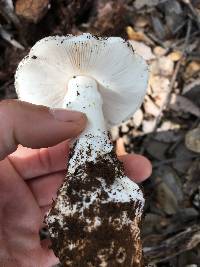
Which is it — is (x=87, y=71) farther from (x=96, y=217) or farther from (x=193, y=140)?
(x=193, y=140)

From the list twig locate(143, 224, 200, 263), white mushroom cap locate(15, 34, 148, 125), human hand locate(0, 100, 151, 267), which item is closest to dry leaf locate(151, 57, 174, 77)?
white mushroom cap locate(15, 34, 148, 125)

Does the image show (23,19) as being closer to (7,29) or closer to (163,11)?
(7,29)

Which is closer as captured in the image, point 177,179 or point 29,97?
point 29,97

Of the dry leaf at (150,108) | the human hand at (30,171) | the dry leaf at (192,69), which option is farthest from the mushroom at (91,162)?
the dry leaf at (192,69)

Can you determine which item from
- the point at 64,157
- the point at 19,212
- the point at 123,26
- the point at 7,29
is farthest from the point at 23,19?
the point at 19,212

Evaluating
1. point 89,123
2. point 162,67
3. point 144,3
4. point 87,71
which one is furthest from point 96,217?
point 144,3

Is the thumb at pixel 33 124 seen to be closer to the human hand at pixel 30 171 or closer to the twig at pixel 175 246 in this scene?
the human hand at pixel 30 171
